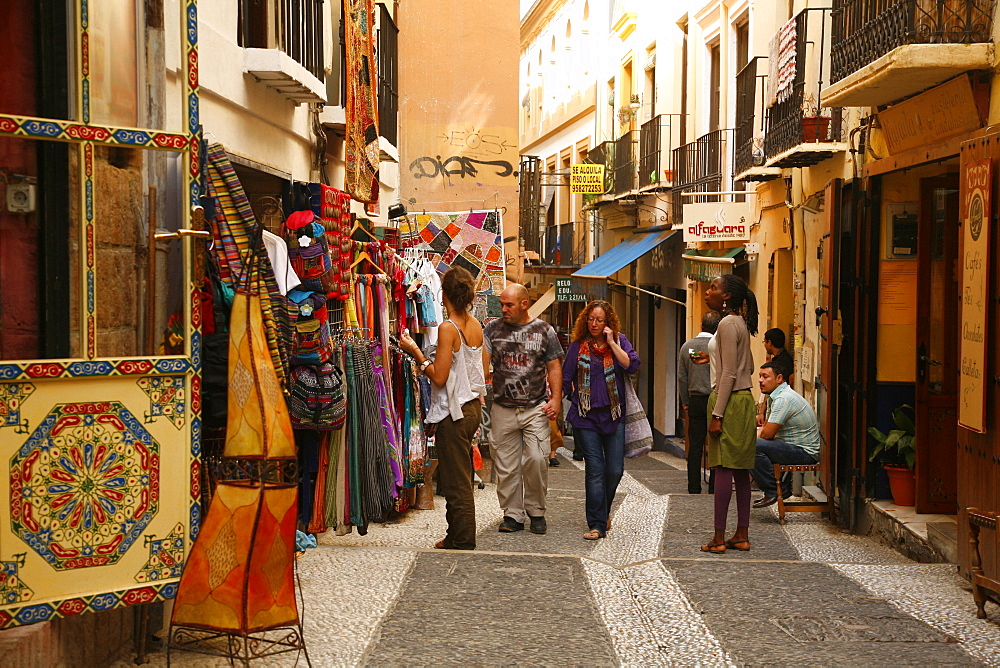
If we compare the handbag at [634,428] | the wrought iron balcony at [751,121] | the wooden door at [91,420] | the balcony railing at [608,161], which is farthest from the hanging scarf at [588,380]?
the balcony railing at [608,161]

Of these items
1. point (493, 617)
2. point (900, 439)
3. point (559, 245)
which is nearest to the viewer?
point (493, 617)

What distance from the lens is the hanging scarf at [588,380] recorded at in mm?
8359

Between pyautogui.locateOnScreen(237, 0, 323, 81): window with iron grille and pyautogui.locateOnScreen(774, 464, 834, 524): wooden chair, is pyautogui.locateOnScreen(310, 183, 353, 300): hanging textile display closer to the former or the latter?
pyautogui.locateOnScreen(237, 0, 323, 81): window with iron grille

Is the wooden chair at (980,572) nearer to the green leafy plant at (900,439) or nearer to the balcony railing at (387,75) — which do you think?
the green leafy plant at (900,439)

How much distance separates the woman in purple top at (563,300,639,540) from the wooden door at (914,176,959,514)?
219cm

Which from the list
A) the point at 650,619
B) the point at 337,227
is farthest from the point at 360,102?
the point at 650,619

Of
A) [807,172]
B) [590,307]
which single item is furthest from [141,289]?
[807,172]

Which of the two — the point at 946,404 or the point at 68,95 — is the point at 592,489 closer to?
the point at 946,404

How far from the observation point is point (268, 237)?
592 cm

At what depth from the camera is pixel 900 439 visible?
8.77 m

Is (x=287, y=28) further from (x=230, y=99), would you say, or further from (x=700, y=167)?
(x=700, y=167)

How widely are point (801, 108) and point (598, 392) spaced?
511cm

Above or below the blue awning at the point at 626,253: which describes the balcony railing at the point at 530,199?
above

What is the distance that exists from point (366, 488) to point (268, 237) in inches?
83.5
